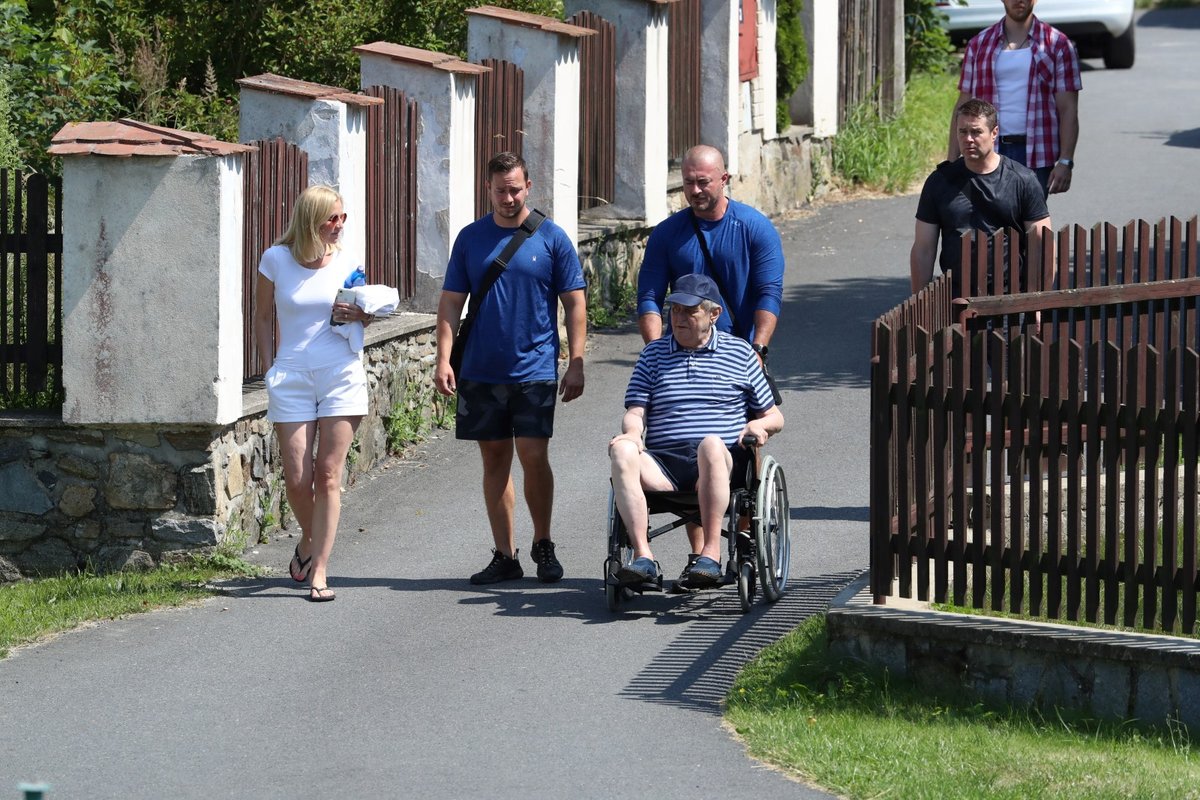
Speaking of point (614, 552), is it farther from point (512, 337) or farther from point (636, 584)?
point (512, 337)

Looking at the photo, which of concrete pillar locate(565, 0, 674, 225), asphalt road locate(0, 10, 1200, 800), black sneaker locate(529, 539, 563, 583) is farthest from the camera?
concrete pillar locate(565, 0, 674, 225)

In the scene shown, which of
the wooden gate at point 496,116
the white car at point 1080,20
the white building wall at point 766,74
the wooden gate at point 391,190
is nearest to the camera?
the wooden gate at point 391,190

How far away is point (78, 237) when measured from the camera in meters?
8.43

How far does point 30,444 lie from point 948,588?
14.5ft

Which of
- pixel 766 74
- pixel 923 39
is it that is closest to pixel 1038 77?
pixel 766 74

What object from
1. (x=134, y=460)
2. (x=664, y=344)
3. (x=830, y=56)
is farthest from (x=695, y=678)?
(x=830, y=56)

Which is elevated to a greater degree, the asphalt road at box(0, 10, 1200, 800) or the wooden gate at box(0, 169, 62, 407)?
the wooden gate at box(0, 169, 62, 407)

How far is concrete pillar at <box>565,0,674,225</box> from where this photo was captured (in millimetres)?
14023

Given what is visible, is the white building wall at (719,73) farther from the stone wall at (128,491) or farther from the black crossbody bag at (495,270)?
the black crossbody bag at (495,270)

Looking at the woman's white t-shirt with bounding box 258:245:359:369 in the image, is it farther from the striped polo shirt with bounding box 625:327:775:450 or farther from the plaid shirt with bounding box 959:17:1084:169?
the plaid shirt with bounding box 959:17:1084:169

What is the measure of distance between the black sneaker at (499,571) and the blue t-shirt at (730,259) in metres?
1.25

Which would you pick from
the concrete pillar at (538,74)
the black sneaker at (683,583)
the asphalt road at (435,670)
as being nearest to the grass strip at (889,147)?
the concrete pillar at (538,74)

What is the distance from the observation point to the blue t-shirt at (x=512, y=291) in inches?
311

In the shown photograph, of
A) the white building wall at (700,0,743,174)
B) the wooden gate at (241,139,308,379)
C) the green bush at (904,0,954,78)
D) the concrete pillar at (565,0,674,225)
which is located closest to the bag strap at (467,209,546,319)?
the wooden gate at (241,139,308,379)
